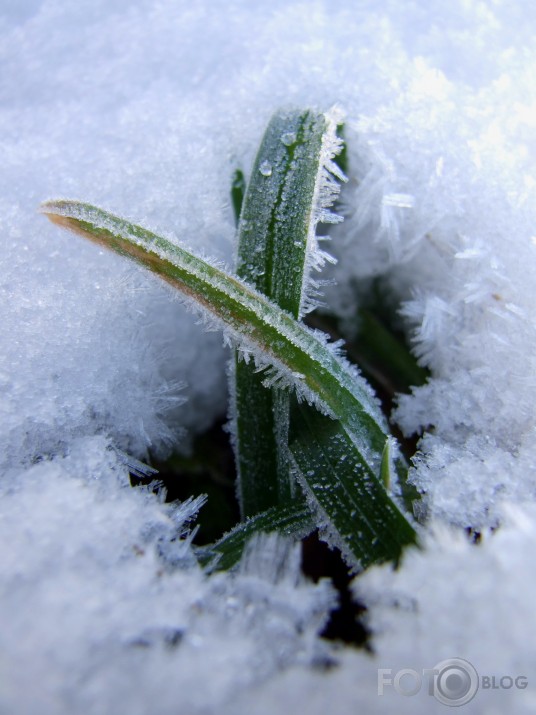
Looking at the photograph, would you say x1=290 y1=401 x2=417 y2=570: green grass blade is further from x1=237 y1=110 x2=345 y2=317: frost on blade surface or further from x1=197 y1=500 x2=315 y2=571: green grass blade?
x1=237 y1=110 x2=345 y2=317: frost on blade surface

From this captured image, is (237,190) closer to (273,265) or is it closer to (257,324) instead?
(273,265)

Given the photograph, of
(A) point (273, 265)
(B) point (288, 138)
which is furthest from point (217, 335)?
(B) point (288, 138)

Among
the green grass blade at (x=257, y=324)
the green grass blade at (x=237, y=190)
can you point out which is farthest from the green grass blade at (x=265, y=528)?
the green grass blade at (x=237, y=190)

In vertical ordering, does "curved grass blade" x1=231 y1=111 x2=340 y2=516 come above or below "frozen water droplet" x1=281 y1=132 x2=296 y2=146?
below

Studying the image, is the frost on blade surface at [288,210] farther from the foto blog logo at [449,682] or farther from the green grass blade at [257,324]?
the foto blog logo at [449,682]

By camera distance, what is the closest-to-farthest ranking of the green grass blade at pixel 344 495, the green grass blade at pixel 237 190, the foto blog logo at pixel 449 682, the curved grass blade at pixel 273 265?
Answer: the foto blog logo at pixel 449 682, the green grass blade at pixel 344 495, the curved grass blade at pixel 273 265, the green grass blade at pixel 237 190

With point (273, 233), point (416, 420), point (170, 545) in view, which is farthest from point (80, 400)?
point (416, 420)

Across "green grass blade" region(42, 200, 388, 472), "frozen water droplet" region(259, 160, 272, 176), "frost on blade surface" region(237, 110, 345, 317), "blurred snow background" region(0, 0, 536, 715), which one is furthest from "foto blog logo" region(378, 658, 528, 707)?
"frozen water droplet" region(259, 160, 272, 176)
